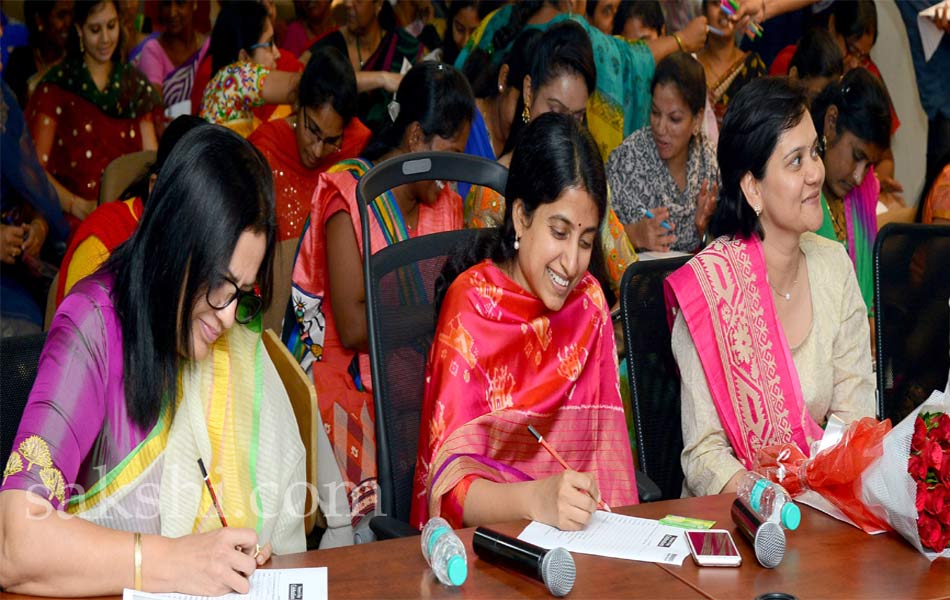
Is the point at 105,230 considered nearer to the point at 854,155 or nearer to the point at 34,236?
the point at 34,236

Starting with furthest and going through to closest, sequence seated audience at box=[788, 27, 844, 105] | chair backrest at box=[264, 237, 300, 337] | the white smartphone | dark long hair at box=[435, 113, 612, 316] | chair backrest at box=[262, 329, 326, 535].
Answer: seated audience at box=[788, 27, 844, 105], chair backrest at box=[264, 237, 300, 337], dark long hair at box=[435, 113, 612, 316], chair backrest at box=[262, 329, 326, 535], the white smartphone

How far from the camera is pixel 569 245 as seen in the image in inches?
81.3

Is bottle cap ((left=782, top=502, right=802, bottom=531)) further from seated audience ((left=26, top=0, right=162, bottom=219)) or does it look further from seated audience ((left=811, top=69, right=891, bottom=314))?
seated audience ((left=26, top=0, right=162, bottom=219))

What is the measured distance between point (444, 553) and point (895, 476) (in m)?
0.74

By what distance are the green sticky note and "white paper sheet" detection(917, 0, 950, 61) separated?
11.7ft

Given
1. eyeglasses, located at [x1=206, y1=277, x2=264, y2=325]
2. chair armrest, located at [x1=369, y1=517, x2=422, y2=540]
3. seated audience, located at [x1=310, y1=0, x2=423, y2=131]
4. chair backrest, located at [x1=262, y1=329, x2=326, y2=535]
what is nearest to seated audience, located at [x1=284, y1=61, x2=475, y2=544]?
chair backrest, located at [x1=262, y1=329, x2=326, y2=535]

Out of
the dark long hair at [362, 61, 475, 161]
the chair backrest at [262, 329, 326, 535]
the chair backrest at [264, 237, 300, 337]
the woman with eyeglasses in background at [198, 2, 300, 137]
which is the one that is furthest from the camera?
the woman with eyeglasses in background at [198, 2, 300, 137]

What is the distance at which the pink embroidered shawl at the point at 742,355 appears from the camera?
2256mm

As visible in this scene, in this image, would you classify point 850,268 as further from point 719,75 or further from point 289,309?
point 719,75

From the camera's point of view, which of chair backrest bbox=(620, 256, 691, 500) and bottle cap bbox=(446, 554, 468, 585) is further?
chair backrest bbox=(620, 256, 691, 500)

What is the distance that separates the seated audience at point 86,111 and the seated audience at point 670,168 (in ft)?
6.43

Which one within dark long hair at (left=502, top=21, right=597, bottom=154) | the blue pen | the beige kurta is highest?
dark long hair at (left=502, top=21, right=597, bottom=154)

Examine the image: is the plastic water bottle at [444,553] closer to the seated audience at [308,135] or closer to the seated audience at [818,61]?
the seated audience at [308,135]

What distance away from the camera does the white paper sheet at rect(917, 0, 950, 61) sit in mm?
4559
